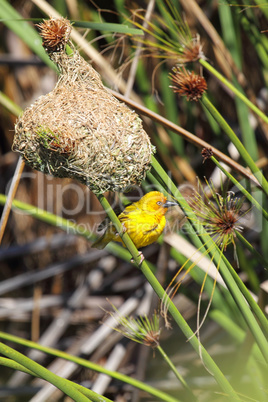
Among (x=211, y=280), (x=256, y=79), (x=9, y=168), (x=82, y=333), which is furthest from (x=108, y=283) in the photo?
(x=256, y=79)

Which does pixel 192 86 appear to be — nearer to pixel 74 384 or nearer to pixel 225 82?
pixel 225 82

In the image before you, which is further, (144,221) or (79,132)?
(144,221)

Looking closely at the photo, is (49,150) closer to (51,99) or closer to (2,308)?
(51,99)

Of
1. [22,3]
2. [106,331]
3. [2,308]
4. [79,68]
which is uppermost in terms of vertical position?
[22,3]

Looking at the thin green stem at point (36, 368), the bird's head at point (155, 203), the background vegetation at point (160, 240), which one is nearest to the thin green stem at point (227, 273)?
the background vegetation at point (160, 240)

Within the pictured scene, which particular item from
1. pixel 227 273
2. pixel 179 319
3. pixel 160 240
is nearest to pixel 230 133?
pixel 227 273

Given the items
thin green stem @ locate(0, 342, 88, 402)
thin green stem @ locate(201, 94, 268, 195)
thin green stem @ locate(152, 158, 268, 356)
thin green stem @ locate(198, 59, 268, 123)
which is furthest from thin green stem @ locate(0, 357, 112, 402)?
thin green stem @ locate(198, 59, 268, 123)
